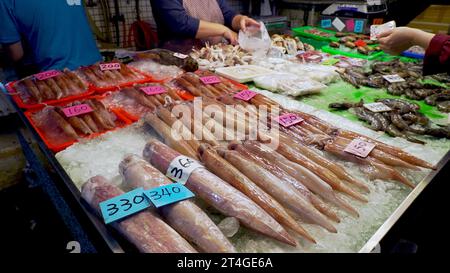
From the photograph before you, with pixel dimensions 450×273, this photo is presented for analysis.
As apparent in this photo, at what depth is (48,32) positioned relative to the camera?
12.9ft

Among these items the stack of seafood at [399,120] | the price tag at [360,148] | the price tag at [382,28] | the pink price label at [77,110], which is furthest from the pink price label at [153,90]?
the price tag at [382,28]

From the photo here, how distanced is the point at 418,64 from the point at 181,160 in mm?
4118

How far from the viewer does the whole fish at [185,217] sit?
130 cm

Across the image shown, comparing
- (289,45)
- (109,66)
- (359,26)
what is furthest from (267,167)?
(359,26)

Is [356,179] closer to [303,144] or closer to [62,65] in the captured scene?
[303,144]

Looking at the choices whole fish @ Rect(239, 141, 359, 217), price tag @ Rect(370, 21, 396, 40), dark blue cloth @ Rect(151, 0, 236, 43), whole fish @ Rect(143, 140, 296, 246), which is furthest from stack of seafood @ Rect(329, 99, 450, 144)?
dark blue cloth @ Rect(151, 0, 236, 43)

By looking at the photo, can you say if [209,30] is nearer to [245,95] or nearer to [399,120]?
[245,95]

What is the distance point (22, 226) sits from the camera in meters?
3.33

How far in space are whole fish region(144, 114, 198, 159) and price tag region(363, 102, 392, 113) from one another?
1810 mm

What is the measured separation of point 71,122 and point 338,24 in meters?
5.57

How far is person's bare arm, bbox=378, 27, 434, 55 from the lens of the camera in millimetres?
3088

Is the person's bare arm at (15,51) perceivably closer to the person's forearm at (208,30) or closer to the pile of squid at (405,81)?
the person's forearm at (208,30)

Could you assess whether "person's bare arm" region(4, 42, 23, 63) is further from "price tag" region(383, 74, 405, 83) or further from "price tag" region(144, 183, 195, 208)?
"price tag" region(383, 74, 405, 83)
